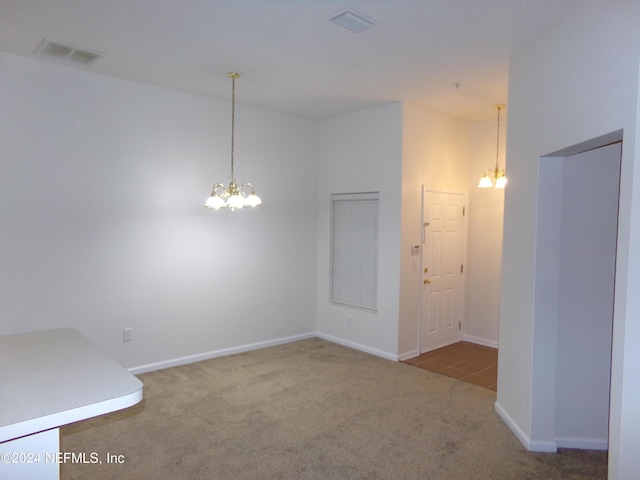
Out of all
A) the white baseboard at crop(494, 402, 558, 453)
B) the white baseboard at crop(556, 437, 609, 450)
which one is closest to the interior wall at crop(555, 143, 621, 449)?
the white baseboard at crop(556, 437, 609, 450)

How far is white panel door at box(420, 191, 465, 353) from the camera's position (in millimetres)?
5266

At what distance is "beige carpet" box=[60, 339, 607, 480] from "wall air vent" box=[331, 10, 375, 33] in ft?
9.64

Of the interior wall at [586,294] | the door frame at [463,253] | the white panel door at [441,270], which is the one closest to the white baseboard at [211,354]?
the door frame at [463,253]

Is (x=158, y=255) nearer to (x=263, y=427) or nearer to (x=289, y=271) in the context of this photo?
(x=289, y=271)

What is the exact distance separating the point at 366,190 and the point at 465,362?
7.65ft

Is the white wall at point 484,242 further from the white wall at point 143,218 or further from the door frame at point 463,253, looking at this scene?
the white wall at point 143,218

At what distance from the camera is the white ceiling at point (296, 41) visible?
2730 mm

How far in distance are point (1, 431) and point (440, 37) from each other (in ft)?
10.9

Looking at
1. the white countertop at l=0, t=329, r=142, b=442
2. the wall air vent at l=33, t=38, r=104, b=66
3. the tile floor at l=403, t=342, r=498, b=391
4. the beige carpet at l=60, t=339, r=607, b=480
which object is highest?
the wall air vent at l=33, t=38, r=104, b=66

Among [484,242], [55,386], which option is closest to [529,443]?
[55,386]

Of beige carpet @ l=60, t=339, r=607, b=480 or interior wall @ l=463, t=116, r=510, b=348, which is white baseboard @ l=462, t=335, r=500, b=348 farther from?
beige carpet @ l=60, t=339, r=607, b=480

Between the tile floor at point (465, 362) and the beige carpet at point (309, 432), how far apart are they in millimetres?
204

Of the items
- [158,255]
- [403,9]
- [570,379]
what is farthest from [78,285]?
[570,379]

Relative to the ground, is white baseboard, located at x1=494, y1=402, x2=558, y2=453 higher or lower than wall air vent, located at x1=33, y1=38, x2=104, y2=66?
lower
